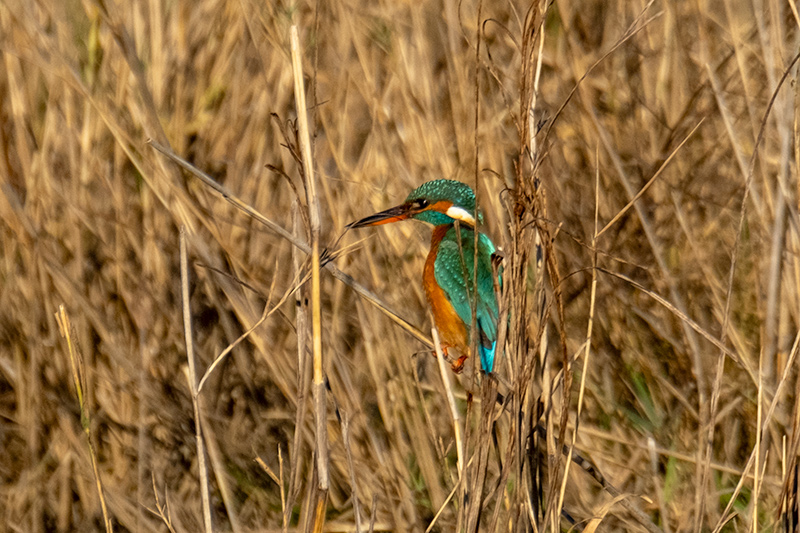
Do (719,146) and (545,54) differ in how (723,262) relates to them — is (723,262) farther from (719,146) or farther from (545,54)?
(545,54)

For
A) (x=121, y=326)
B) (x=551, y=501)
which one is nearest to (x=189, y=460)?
(x=121, y=326)

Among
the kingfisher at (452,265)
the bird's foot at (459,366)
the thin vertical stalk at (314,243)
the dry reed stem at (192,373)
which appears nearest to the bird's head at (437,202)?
the kingfisher at (452,265)

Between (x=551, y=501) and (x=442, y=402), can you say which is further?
(x=442, y=402)

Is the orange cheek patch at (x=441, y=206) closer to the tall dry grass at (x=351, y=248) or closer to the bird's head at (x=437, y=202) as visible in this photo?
the bird's head at (x=437, y=202)

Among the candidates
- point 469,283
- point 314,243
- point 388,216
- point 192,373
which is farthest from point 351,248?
point 314,243

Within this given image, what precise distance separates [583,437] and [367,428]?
1.98 ft

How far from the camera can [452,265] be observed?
1.81 meters

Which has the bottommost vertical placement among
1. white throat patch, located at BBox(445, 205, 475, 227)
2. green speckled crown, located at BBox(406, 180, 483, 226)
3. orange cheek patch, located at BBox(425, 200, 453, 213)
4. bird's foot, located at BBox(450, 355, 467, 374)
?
bird's foot, located at BBox(450, 355, 467, 374)

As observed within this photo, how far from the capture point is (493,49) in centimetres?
236

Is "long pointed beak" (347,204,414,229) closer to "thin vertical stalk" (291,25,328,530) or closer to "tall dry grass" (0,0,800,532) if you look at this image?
"tall dry grass" (0,0,800,532)

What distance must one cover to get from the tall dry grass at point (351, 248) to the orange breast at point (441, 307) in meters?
0.09

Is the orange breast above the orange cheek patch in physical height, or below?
below

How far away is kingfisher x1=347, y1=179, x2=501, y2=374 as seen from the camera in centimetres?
173

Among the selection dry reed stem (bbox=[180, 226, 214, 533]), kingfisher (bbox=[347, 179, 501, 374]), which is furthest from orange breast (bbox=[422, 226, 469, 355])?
dry reed stem (bbox=[180, 226, 214, 533])
